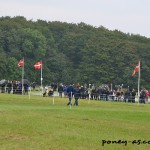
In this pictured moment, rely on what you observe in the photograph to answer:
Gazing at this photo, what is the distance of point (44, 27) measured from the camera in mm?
129875

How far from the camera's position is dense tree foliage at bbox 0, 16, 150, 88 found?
11200 cm

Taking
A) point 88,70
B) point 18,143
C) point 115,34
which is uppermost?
point 115,34

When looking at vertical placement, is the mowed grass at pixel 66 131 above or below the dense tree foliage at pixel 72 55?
below

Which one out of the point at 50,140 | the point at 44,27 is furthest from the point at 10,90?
the point at 44,27

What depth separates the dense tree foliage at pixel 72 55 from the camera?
112 m

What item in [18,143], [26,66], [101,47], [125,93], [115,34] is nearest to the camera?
[18,143]

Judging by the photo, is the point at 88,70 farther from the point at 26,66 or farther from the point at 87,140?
the point at 87,140

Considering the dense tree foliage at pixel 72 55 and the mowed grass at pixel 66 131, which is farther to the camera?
the dense tree foliage at pixel 72 55

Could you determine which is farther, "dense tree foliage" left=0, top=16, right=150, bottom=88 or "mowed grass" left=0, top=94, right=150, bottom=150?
"dense tree foliage" left=0, top=16, right=150, bottom=88

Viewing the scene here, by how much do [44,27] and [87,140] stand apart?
11028 centimetres

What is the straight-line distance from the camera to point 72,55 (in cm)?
12506

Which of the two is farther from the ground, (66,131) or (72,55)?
(72,55)

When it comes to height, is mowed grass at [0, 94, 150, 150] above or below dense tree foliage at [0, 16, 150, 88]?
below

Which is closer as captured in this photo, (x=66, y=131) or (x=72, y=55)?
(x=66, y=131)
